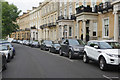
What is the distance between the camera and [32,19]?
70.7m

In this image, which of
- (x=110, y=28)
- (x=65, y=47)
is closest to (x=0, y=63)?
(x=65, y=47)

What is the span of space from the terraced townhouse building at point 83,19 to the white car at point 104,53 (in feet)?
26.0

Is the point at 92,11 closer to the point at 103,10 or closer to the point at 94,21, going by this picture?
the point at 94,21

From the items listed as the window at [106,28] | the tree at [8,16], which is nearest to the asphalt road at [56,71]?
the window at [106,28]

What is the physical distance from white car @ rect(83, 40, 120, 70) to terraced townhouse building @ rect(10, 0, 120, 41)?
7925 mm

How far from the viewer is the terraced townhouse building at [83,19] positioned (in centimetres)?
2151

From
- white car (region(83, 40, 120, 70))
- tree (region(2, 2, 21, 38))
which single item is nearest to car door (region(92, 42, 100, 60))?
white car (region(83, 40, 120, 70))

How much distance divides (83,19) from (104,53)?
15.6 metres

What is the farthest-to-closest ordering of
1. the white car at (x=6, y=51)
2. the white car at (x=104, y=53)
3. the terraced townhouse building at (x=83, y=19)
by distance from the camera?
the terraced townhouse building at (x=83, y=19) → the white car at (x=6, y=51) → the white car at (x=104, y=53)

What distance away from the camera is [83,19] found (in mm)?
24703

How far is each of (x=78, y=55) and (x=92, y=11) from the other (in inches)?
509

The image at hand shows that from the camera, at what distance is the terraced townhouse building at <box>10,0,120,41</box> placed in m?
21.5

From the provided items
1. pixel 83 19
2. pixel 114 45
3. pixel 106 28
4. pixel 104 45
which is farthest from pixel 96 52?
pixel 83 19

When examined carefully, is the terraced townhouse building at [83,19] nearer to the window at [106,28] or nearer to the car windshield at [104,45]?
the window at [106,28]
